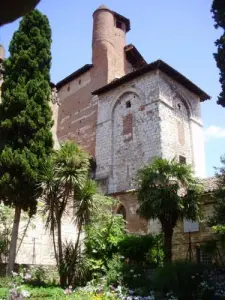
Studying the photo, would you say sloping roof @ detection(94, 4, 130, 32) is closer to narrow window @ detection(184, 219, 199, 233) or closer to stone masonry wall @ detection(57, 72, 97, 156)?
stone masonry wall @ detection(57, 72, 97, 156)

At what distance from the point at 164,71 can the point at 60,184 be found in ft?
54.6

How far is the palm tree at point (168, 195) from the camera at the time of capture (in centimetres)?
1548

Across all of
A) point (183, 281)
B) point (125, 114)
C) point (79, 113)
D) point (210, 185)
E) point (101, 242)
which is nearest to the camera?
point (183, 281)

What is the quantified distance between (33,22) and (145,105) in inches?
469

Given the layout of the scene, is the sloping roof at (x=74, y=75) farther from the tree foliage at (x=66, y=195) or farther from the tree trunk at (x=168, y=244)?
the tree trunk at (x=168, y=244)

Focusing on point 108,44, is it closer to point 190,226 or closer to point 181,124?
point 181,124

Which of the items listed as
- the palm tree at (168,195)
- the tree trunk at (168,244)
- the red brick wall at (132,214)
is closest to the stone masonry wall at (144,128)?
the red brick wall at (132,214)

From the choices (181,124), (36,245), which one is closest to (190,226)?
(36,245)

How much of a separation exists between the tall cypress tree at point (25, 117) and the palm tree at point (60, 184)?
51 cm

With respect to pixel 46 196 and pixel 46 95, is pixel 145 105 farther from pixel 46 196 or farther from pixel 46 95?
pixel 46 196

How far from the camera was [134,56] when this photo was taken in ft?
112

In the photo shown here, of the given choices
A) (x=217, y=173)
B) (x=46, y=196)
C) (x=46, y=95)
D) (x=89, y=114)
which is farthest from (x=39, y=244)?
(x=89, y=114)

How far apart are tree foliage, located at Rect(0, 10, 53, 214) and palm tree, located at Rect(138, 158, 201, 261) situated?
15.9ft

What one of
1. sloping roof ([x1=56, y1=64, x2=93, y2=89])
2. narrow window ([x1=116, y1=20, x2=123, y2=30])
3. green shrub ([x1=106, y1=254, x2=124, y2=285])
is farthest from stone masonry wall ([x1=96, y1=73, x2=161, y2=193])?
green shrub ([x1=106, y1=254, x2=124, y2=285])
